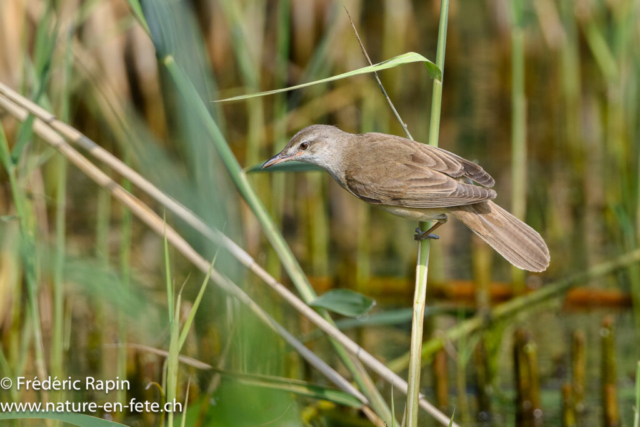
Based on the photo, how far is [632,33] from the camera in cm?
426

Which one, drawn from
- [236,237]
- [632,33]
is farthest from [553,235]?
[236,237]

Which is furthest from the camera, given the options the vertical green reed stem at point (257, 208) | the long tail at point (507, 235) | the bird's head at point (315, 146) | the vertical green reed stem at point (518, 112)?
the vertical green reed stem at point (518, 112)

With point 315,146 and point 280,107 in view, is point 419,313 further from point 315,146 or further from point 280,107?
point 280,107

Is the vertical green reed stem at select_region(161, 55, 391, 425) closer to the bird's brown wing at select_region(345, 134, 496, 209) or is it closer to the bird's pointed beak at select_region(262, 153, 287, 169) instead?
the bird's pointed beak at select_region(262, 153, 287, 169)

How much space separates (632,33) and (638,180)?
886mm

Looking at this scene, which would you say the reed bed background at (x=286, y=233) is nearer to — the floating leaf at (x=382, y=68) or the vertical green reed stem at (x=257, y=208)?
the vertical green reed stem at (x=257, y=208)

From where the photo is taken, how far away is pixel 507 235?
2.38m

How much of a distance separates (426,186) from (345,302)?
47cm

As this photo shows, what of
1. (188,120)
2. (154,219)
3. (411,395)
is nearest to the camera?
(188,120)

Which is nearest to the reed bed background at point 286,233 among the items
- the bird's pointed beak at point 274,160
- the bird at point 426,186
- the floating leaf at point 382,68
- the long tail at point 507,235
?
the floating leaf at point 382,68

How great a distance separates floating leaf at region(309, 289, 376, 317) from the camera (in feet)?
7.29

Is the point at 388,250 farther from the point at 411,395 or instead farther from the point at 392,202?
the point at 411,395

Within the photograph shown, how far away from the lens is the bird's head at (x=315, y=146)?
2.69 metres

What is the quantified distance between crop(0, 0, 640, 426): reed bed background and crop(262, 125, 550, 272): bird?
1.31ft
